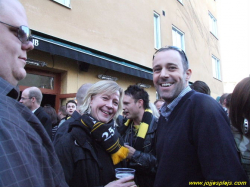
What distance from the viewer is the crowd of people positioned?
0.72 meters

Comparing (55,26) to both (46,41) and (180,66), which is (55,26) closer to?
(46,41)

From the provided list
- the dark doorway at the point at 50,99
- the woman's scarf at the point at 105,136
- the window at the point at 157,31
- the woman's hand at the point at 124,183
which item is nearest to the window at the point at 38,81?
the dark doorway at the point at 50,99

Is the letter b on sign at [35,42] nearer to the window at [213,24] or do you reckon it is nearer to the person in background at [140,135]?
the person in background at [140,135]

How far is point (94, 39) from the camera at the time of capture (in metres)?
6.52

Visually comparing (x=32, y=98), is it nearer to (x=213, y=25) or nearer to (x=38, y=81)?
(x=38, y=81)

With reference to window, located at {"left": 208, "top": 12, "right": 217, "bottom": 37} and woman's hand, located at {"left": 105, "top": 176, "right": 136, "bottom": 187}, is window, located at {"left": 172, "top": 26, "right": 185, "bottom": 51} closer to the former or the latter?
window, located at {"left": 208, "top": 12, "right": 217, "bottom": 37}

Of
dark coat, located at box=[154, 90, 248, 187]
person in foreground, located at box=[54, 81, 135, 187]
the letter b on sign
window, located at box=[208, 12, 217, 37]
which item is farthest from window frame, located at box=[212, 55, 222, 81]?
dark coat, located at box=[154, 90, 248, 187]

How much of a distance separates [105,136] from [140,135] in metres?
0.75

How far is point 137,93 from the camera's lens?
3047mm

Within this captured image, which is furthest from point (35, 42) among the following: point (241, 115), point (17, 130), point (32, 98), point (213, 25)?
point (213, 25)

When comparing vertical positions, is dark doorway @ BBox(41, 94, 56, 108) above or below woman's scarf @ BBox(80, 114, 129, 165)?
above

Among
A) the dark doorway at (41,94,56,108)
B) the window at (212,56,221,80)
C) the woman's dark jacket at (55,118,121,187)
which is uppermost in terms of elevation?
the window at (212,56,221,80)

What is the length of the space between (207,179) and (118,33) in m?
7.00

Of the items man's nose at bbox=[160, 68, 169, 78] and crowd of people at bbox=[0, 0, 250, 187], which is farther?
man's nose at bbox=[160, 68, 169, 78]
